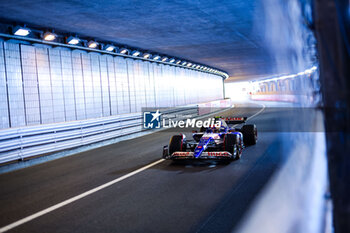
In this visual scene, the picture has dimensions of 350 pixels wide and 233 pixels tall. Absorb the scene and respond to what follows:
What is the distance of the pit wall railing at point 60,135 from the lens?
30.1 ft

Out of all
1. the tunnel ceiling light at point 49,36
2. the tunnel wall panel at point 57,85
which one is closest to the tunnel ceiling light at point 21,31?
the tunnel ceiling light at point 49,36

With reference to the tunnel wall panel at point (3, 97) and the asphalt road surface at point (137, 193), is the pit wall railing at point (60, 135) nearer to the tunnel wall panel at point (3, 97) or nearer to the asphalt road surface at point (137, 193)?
the tunnel wall panel at point (3, 97)

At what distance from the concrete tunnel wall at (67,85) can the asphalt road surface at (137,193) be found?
2.23 m

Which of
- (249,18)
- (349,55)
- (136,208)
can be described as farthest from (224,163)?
(349,55)

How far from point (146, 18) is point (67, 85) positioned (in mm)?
4489

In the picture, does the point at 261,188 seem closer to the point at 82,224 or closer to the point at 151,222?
the point at 151,222

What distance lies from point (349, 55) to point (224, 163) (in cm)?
661

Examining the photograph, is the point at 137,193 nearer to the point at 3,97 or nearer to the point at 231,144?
the point at 231,144

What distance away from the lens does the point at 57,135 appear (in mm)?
10852

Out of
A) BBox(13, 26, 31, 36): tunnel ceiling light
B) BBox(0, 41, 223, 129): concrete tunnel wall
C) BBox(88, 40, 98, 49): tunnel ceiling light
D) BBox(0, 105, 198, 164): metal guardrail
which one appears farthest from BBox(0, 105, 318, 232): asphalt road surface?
BBox(88, 40, 98, 49): tunnel ceiling light

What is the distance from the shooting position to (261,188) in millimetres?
5746

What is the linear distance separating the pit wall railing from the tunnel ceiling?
331 cm

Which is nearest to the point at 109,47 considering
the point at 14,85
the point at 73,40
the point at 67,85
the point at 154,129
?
the point at 73,40

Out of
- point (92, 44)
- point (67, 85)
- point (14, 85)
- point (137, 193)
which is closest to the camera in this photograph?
point (137, 193)
